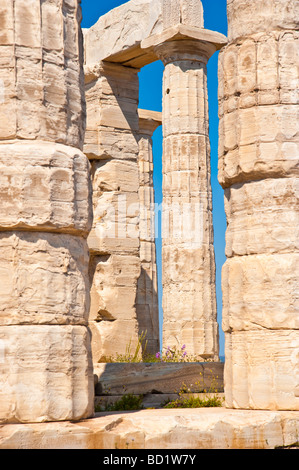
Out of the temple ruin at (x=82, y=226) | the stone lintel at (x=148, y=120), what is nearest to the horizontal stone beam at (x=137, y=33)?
the stone lintel at (x=148, y=120)

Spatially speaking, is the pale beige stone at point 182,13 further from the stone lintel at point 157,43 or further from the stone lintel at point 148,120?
the stone lintel at point 148,120

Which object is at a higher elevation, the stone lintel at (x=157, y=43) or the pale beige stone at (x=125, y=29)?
the pale beige stone at (x=125, y=29)

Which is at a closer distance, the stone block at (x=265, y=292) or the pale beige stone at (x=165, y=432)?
the pale beige stone at (x=165, y=432)

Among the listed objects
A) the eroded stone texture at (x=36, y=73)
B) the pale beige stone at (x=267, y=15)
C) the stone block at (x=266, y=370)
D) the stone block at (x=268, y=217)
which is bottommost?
the stone block at (x=266, y=370)

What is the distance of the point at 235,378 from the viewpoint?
9422mm

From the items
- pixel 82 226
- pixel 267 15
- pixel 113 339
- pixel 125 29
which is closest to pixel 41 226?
pixel 82 226

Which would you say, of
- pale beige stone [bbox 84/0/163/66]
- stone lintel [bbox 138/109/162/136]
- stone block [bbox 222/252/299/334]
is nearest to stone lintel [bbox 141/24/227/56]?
pale beige stone [bbox 84/0/163/66]

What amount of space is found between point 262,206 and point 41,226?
267 cm

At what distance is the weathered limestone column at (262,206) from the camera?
9.13 metres

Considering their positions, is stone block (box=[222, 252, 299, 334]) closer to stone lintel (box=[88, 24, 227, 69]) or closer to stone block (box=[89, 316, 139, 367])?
stone block (box=[89, 316, 139, 367])

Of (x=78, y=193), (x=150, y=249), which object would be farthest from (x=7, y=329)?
(x=150, y=249)

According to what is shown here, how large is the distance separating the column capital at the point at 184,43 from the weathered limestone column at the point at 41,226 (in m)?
8.33

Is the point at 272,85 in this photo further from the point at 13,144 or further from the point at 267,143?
the point at 13,144

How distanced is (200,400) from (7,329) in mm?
3955
